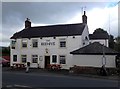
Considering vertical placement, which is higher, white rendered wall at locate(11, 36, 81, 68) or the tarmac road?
white rendered wall at locate(11, 36, 81, 68)

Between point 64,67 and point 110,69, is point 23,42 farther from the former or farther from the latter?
point 110,69

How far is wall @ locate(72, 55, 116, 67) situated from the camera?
29.7 metres

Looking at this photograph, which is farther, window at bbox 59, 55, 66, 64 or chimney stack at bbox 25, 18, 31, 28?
chimney stack at bbox 25, 18, 31, 28

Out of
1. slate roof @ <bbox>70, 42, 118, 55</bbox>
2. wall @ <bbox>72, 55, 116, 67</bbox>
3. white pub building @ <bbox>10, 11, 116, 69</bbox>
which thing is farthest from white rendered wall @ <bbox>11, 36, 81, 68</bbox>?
wall @ <bbox>72, 55, 116, 67</bbox>

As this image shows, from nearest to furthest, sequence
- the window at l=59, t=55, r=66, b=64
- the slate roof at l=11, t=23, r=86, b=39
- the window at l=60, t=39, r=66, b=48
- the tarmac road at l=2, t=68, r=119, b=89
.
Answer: the tarmac road at l=2, t=68, r=119, b=89 < the window at l=59, t=55, r=66, b=64 < the window at l=60, t=39, r=66, b=48 < the slate roof at l=11, t=23, r=86, b=39

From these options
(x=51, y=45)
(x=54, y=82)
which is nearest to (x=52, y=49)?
(x=51, y=45)

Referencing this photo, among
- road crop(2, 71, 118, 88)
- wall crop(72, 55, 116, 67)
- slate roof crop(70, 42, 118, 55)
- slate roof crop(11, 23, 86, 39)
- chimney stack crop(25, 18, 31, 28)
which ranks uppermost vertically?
chimney stack crop(25, 18, 31, 28)

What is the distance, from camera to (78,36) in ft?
113

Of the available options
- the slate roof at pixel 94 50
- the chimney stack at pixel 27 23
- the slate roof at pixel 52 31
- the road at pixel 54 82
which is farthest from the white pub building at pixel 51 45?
the road at pixel 54 82

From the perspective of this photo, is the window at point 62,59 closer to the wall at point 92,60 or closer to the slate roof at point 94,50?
the wall at point 92,60

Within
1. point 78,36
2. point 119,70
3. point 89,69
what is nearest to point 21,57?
point 78,36

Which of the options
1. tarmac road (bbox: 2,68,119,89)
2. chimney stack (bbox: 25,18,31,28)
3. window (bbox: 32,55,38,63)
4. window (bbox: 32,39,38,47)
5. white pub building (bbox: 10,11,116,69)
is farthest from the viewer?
chimney stack (bbox: 25,18,31,28)

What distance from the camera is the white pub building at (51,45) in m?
34.7

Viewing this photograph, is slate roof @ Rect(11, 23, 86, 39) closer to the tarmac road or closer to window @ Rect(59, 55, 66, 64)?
window @ Rect(59, 55, 66, 64)
